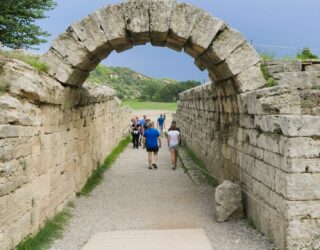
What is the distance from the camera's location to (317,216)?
5.87 m

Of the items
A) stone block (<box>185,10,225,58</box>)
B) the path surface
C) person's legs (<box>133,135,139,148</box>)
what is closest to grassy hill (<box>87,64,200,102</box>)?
person's legs (<box>133,135,139,148</box>)

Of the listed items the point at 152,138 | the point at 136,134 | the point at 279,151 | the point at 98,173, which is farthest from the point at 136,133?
the point at 279,151

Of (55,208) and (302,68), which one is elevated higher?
(302,68)

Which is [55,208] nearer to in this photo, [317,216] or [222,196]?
[222,196]

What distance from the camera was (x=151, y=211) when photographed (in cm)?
887

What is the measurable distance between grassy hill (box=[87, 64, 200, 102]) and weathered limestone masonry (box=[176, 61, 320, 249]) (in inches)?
1771

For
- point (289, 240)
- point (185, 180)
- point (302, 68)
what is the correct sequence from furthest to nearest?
point (185, 180), point (302, 68), point (289, 240)

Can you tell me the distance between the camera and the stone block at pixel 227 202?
7859 mm

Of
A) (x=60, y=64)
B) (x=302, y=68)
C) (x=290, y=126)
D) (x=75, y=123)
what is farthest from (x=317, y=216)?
(x=75, y=123)

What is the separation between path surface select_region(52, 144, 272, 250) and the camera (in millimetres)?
6921

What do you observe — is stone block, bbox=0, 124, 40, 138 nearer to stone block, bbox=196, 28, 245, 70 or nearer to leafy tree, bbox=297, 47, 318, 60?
stone block, bbox=196, 28, 245, 70

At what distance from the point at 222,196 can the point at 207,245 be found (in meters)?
1.58

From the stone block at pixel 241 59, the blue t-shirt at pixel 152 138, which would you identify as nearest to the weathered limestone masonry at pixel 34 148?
the stone block at pixel 241 59

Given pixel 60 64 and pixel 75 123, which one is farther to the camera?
pixel 75 123
